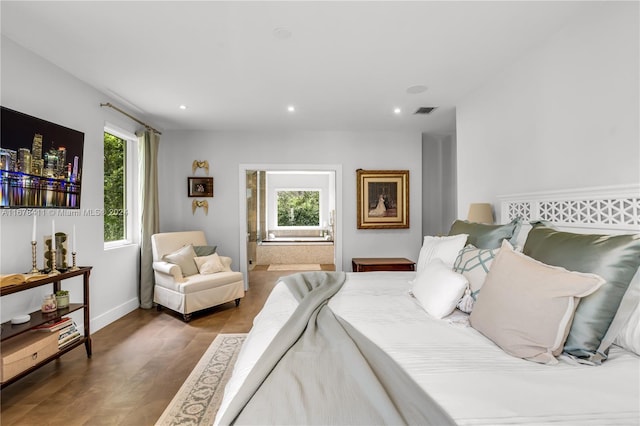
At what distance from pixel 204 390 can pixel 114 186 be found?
2792 millimetres

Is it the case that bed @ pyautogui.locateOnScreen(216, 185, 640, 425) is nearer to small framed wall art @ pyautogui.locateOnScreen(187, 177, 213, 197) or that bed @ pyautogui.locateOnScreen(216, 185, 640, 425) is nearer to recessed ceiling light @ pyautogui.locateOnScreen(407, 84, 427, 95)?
recessed ceiling light @ pyautogui.locateOnScreen(407, 84, 427, 95)

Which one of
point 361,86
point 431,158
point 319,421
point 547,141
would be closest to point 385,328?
point 319,421

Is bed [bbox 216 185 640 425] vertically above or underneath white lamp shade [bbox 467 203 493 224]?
underneath

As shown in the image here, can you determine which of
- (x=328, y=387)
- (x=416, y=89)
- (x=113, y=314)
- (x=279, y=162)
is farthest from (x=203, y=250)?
(x=328, y=387)

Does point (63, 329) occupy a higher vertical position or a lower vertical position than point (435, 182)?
lower

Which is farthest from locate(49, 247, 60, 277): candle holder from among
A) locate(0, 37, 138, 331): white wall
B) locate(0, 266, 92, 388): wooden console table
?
locate(0, 37, 138, 331): white wall

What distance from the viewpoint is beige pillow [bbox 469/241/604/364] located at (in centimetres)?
108

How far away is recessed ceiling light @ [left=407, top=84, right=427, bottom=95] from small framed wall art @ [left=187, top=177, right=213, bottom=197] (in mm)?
3091

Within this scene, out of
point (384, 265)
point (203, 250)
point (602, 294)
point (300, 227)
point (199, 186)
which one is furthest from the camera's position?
point (300, 227)

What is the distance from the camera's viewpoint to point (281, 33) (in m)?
2.17

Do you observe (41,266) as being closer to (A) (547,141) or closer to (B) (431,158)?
(A) (547,141)

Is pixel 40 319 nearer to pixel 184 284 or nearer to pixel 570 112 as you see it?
pixel 184 284

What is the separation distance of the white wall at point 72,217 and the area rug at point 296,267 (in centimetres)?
301

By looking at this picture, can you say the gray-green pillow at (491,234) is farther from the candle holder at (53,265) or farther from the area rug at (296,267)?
the area rug at (296,267)
